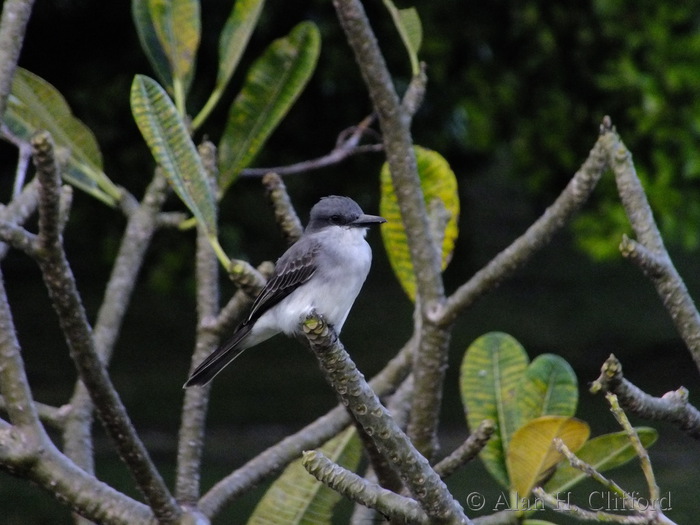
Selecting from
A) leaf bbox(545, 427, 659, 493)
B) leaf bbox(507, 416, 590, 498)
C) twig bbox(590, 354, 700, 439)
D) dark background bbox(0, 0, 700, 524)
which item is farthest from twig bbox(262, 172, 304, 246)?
dark background bbox(0, 0, 700, 524)

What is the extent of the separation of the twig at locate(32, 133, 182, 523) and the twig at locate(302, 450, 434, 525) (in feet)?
1.86

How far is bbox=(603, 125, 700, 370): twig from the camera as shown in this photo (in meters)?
2.50

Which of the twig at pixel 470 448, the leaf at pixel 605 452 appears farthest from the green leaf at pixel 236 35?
the leaf at pixel 605 452

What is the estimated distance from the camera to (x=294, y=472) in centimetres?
305

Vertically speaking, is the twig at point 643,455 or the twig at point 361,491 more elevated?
the twig at point 643,455

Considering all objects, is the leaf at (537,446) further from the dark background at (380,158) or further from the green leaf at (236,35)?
the dark background at (380,158)

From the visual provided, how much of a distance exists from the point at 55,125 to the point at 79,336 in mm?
1216

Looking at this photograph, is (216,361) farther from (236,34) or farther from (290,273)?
(236,34)

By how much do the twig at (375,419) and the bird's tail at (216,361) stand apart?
3.07 feet

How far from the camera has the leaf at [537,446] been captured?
2.61m

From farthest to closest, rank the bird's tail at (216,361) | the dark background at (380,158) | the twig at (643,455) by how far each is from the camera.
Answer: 1. the dark background at (380,158)
2. the bird's tail at (216,361)
3. the twig at (643,455)

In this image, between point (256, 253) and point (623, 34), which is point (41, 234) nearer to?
point (623, 34)

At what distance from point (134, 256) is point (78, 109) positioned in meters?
3.89

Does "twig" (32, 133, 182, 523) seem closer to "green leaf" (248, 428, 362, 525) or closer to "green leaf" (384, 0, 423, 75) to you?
"green leaf" (248, 428, 362, 525)
